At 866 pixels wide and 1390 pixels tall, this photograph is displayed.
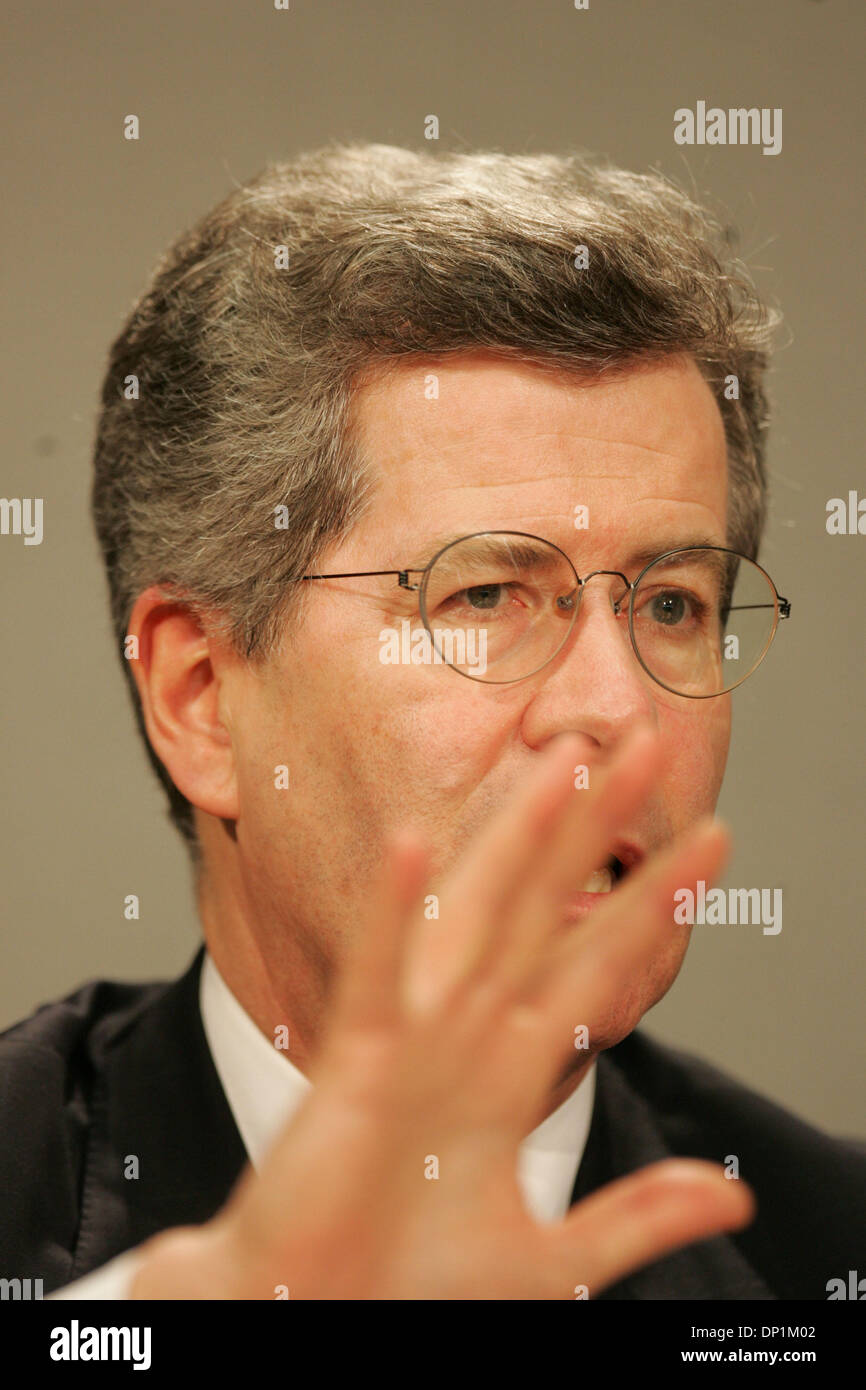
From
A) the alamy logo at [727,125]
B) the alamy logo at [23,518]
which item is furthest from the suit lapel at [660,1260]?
the alamy logo at [727,125]

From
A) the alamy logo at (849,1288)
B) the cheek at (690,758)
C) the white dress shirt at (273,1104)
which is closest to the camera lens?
the cheek at (690,758)

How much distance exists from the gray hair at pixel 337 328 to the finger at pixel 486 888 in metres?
0.70

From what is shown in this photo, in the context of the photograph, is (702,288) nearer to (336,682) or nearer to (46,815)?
(336,682)

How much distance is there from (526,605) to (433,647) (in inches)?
4.2

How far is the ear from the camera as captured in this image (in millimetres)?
1559

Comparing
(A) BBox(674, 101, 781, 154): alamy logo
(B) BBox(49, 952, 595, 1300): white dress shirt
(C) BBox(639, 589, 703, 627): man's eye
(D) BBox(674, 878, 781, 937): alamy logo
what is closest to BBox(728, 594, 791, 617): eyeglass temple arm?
(C) BBox(639, 589, 703, 627): man's eye

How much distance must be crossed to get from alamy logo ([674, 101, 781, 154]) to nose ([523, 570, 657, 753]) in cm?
90

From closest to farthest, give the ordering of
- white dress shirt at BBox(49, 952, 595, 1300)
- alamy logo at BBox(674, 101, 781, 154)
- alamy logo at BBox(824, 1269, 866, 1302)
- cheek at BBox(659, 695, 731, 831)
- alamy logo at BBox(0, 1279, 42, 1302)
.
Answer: alamy logo at BBox(0, 1279, 42, 1302) < cheek at BBox(659, 695, 731, 831) < white dress shirt at BBox(49, 952, 595, 1300) < alamy logo at BBox(824, 1269, 866, 1302) < alamy logo at BBox(674, 101, 781, 154)

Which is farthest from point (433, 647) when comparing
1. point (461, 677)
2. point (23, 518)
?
point (23, 518)

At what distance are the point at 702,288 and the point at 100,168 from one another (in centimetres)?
95

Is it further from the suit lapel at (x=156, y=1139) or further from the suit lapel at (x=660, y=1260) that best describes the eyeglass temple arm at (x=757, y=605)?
the suit lapel at (x=156, y=1139)

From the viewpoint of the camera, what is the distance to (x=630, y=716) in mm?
1322

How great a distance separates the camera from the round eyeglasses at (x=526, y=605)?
4.52ft
